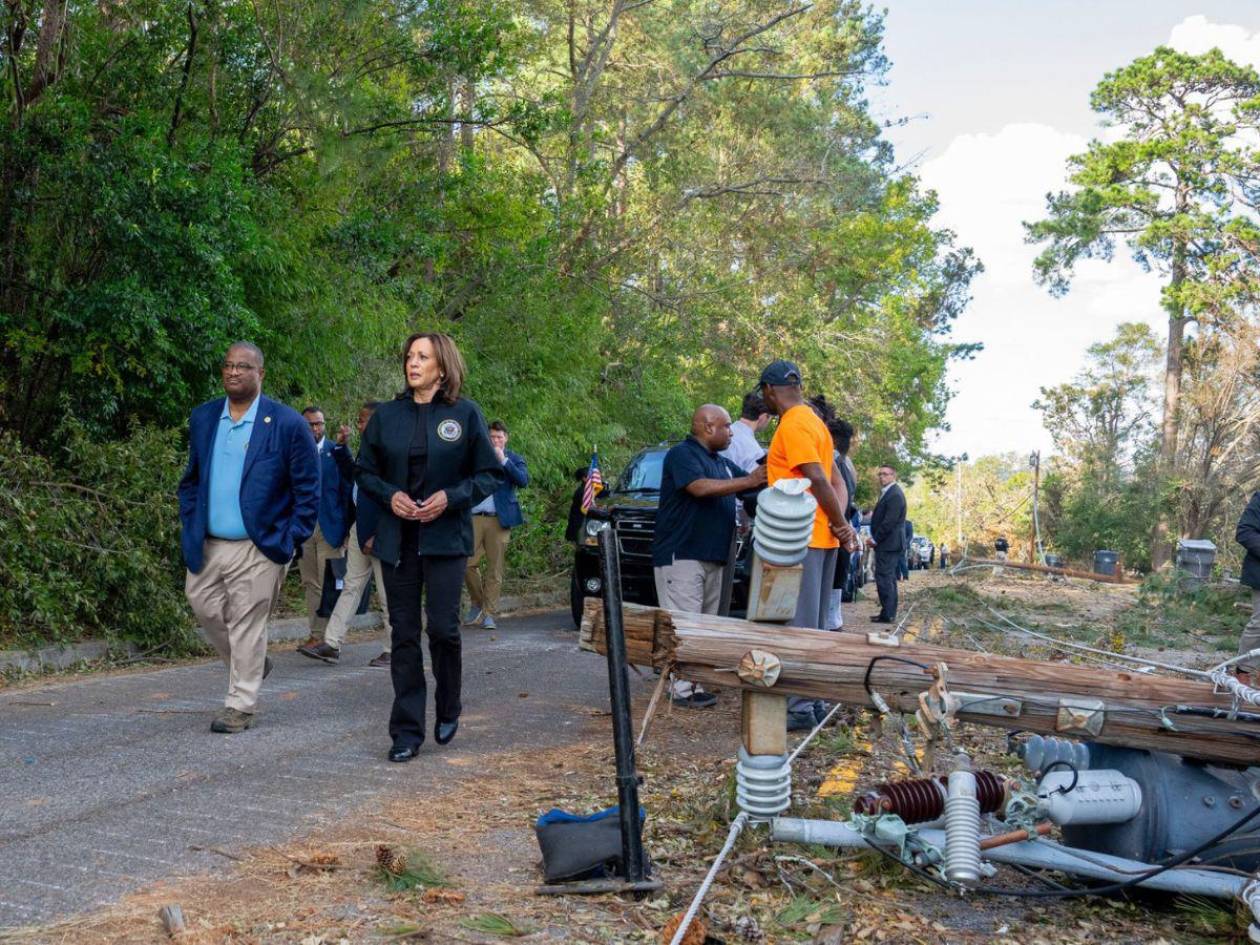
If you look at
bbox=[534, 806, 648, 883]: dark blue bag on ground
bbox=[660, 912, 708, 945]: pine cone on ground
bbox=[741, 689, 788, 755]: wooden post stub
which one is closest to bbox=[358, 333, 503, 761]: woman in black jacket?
bbox=[534, 806, 648, 883]: dark blue bag on ground

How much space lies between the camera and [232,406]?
297 inches

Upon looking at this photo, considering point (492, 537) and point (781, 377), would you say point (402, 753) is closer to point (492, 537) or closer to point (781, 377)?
point (781, 377)

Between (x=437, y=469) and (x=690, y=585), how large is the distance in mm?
2196

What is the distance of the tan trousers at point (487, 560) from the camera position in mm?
14102

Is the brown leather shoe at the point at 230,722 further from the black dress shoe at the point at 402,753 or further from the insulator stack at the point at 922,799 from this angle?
the insulator stack at the point at 922,799

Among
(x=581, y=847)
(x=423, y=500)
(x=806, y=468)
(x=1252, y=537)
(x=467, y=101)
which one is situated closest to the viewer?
(x=581, y=847)

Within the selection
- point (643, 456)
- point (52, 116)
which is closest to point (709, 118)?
point (643, 456)

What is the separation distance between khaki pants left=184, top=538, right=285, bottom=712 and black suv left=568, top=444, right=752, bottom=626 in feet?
15.9

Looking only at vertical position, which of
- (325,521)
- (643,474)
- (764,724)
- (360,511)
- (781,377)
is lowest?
(764,724)

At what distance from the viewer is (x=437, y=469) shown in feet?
23.1

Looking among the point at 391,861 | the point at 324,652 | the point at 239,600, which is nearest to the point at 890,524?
the point at 324,652

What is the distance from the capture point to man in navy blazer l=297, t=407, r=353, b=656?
11.0 meters

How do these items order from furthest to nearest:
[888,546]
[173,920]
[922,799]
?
[888,546], [922,799], [173,920]

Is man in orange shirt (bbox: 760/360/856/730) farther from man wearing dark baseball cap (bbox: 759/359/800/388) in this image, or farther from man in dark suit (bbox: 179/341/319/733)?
man in dark suit (bbox: 179/341/319/733)
